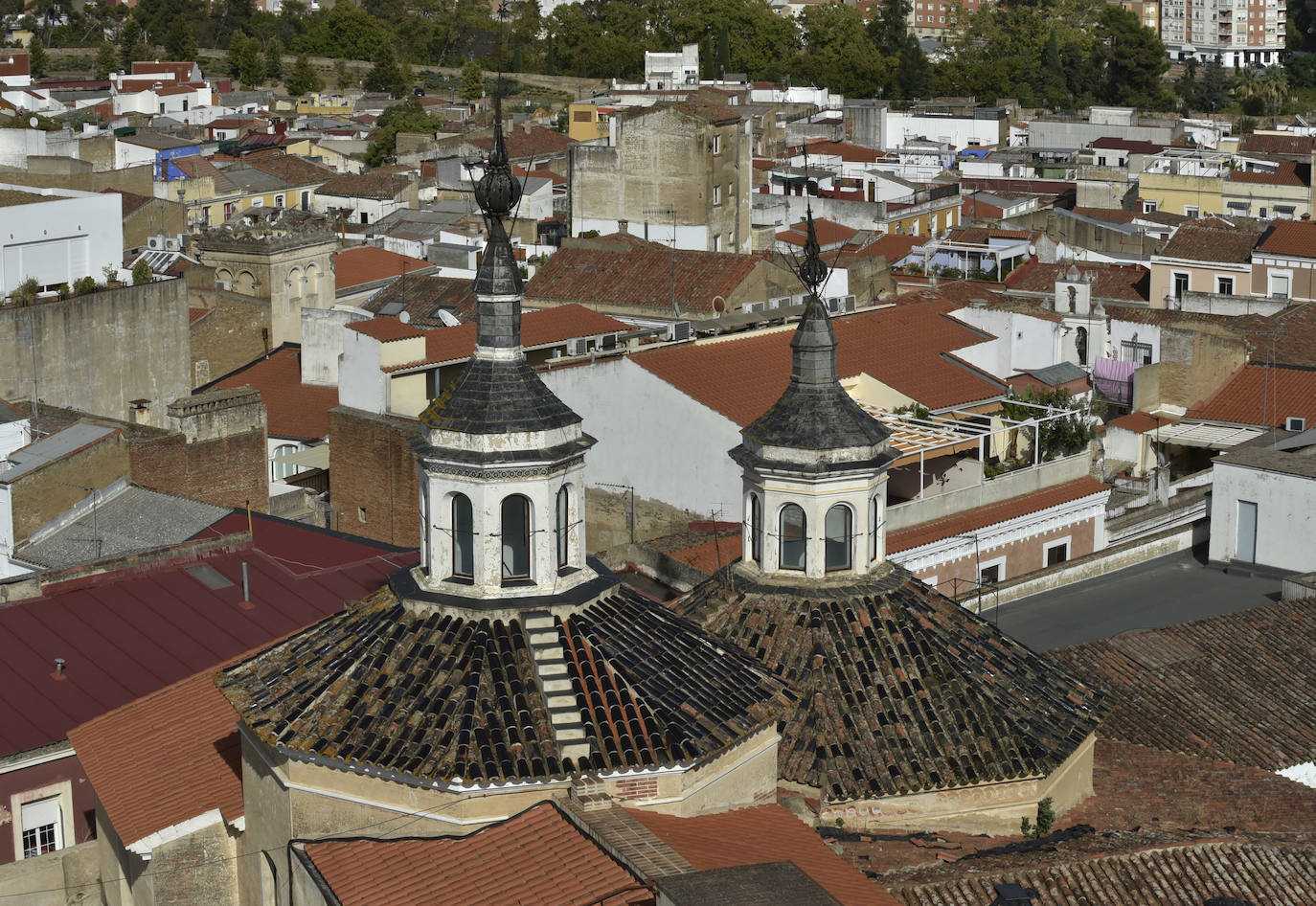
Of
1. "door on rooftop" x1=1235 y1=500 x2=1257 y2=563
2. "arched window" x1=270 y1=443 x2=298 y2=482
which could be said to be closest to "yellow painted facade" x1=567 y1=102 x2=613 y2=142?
"arched window" x1=270 y1=443 x2=298 y2=482

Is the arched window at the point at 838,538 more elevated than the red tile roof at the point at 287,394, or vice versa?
the arched window at the point at 838,538

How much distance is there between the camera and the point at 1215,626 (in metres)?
26.4

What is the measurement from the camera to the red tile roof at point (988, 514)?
1155 inches

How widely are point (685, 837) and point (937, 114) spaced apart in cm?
8827

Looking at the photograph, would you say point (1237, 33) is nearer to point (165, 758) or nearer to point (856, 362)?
point (856, 362)

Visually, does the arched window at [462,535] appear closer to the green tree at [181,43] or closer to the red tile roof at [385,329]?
the red tile roof at [385,329]

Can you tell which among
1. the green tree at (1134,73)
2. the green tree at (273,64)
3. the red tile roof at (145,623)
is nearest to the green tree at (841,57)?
the green tree at (1134,73)

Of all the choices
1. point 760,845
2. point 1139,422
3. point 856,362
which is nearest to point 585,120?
point 1139,422

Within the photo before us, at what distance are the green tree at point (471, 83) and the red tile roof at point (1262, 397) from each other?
74.9 m

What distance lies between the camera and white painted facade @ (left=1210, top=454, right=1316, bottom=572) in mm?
31188

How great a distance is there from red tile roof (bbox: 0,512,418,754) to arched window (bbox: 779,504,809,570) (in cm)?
683

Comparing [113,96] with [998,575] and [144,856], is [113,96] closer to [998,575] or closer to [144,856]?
[998,575]

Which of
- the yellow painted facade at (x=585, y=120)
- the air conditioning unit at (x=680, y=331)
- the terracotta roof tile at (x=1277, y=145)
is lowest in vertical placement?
the air conditioning unit at (x=680, y=331)

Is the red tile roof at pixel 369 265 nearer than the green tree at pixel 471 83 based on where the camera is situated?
Yes
